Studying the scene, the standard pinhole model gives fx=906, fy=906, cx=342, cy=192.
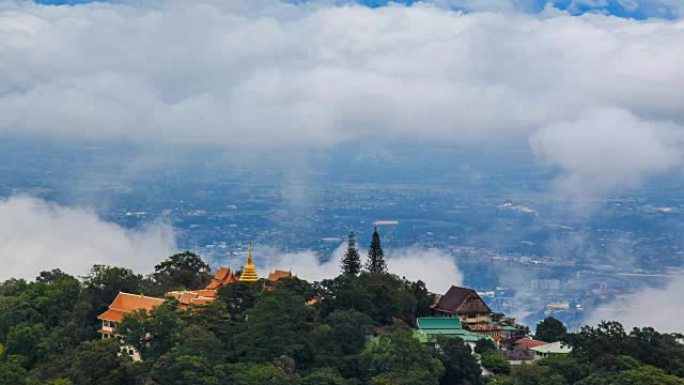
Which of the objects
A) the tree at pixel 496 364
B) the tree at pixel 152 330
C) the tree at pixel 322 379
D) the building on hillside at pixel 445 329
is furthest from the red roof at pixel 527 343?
the tree at pixel 152 330

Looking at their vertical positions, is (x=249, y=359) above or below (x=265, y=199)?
below

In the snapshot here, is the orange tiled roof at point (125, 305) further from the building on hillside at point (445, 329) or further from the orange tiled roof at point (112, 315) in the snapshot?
the building on hillside at point (445, 329)

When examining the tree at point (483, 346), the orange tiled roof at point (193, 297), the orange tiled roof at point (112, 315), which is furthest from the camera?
the orange tiled roof at point (193, 297)

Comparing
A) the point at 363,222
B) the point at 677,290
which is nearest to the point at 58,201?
the point at 363,222

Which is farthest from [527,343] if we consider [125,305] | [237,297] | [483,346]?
[125,305]

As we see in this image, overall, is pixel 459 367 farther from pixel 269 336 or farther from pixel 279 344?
pixel 269 336

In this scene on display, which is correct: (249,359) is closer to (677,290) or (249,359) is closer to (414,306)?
(414,306)

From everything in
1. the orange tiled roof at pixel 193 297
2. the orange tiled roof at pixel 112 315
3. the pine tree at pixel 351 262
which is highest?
the pine tree at pixel 351 262

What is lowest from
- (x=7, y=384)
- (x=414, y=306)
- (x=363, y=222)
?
(x=7, y=384)
